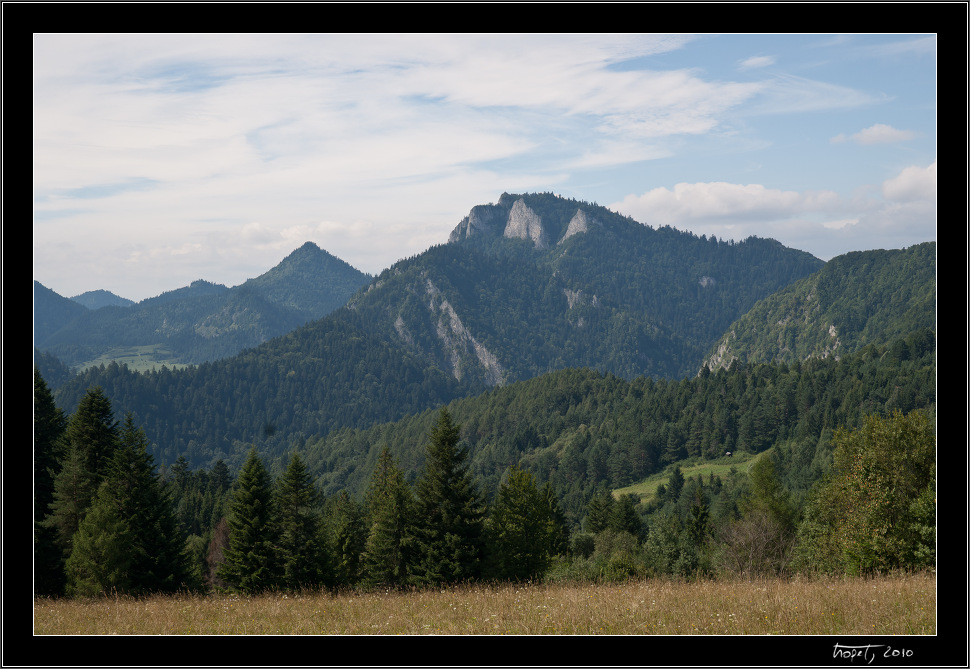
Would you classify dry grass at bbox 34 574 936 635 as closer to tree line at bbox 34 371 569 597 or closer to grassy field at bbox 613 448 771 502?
tree line at bbox 34 371 569 597

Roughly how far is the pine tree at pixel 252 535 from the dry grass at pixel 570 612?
14253 mm

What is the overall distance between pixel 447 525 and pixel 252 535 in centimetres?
773

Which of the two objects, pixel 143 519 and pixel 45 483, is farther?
pixel 143 519

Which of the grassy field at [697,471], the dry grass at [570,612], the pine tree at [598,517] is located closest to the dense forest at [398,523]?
the dry grass at [570,612]

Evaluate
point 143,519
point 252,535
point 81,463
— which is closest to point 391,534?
point 252,535

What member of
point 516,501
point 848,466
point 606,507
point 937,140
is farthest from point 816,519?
point 606,507

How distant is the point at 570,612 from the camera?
10.5 m

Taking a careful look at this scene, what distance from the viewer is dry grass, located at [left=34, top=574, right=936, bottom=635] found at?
9695 millimetres

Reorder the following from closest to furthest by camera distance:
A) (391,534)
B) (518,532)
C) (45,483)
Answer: (45,483) → (391,534) → (518,532)

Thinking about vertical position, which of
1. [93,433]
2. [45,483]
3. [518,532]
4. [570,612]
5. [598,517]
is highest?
[93,433]

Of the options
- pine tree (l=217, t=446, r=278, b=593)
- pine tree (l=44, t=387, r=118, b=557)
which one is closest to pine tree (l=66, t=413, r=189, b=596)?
pine tree (l=44, t=387, r=118, b=557)

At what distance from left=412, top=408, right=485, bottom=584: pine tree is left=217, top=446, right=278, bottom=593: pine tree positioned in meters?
5.74

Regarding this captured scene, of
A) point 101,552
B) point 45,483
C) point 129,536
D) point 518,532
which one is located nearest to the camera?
point 101,552

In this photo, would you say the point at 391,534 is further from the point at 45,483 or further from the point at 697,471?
the point at 697,471
